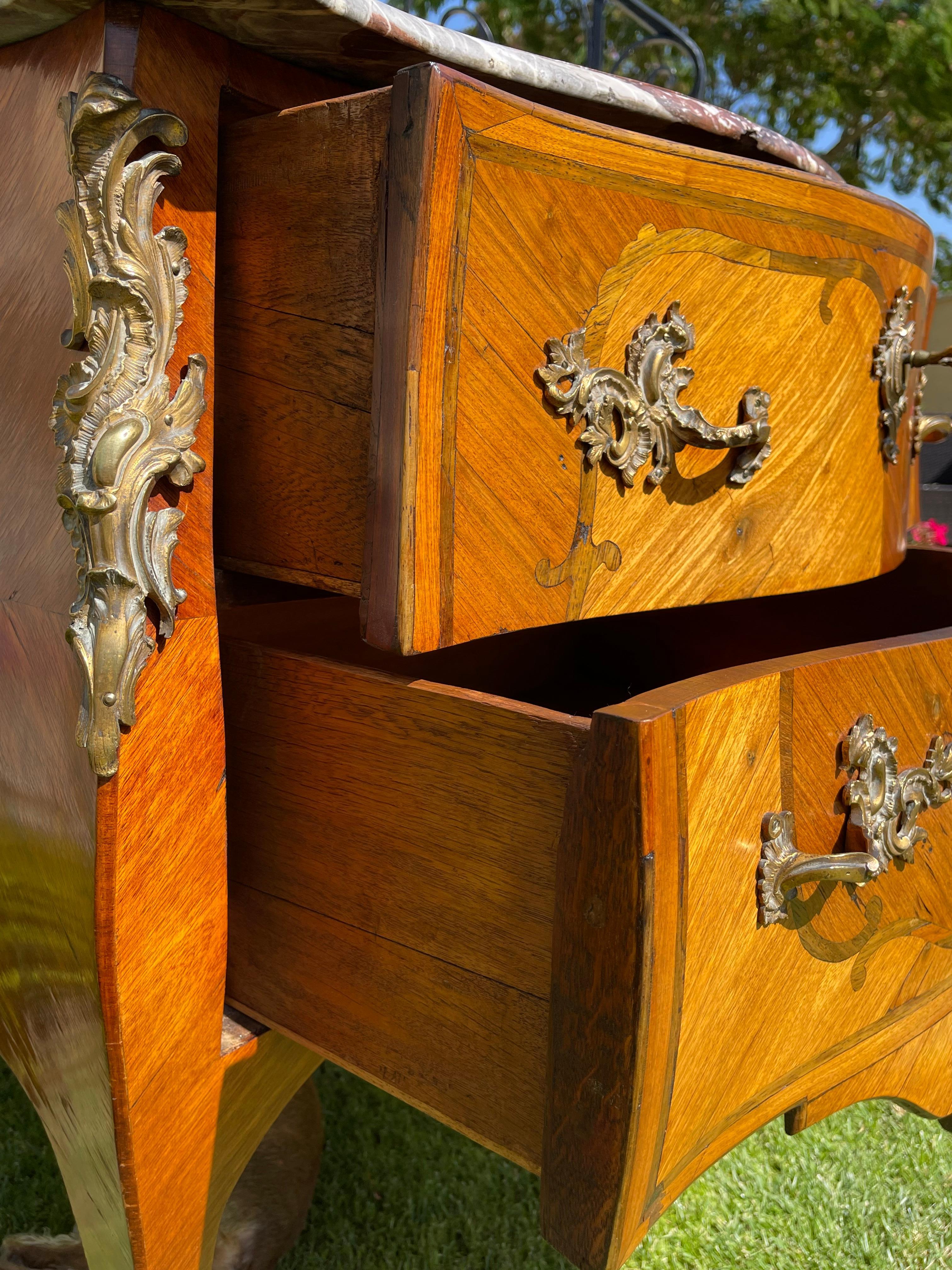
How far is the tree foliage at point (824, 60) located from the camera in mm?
3432

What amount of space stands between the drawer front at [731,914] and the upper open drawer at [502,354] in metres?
0.12

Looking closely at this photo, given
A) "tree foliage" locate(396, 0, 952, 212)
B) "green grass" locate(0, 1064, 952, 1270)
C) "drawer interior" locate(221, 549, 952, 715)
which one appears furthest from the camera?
"tree foliage" locate(396, 0, 952, 212)

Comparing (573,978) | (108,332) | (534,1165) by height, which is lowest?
(534,1165)

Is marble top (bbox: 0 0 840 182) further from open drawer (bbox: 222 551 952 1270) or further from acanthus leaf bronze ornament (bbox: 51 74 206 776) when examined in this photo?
open drawer (bbox: 222 551 952 1270)

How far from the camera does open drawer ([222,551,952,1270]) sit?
49 cm

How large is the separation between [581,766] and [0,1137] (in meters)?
0.96

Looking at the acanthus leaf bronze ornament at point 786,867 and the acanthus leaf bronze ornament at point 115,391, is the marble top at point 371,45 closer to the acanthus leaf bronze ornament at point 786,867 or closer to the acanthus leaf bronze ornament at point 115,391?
the acanthus leaf bronze ornament at point 115,391

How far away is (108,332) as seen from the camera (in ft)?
1.73

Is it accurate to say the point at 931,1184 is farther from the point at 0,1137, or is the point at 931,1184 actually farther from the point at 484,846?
the point at 0,1137

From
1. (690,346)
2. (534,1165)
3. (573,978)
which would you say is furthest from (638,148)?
(534,1165)

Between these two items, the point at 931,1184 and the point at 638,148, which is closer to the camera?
the point at 638,148

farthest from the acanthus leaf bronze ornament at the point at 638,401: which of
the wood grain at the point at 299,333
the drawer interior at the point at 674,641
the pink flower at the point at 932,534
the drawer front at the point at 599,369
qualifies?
the pink flower at the point at 932,534

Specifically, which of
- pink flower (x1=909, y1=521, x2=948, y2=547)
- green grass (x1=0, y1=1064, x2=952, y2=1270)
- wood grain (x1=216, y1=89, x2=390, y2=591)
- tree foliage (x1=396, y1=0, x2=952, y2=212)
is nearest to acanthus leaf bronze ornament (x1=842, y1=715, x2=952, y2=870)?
wood grain (x1=216, y1=89, x2=390, y2=591)

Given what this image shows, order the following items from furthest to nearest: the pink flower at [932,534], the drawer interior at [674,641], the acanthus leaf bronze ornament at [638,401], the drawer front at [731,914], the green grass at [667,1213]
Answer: the pink flower at [932,534], the drawer interior at [674,641], the green grass at [667,1213], the acanthus leaf bronze ornament at [638,401], the drawer front at [731,914]
